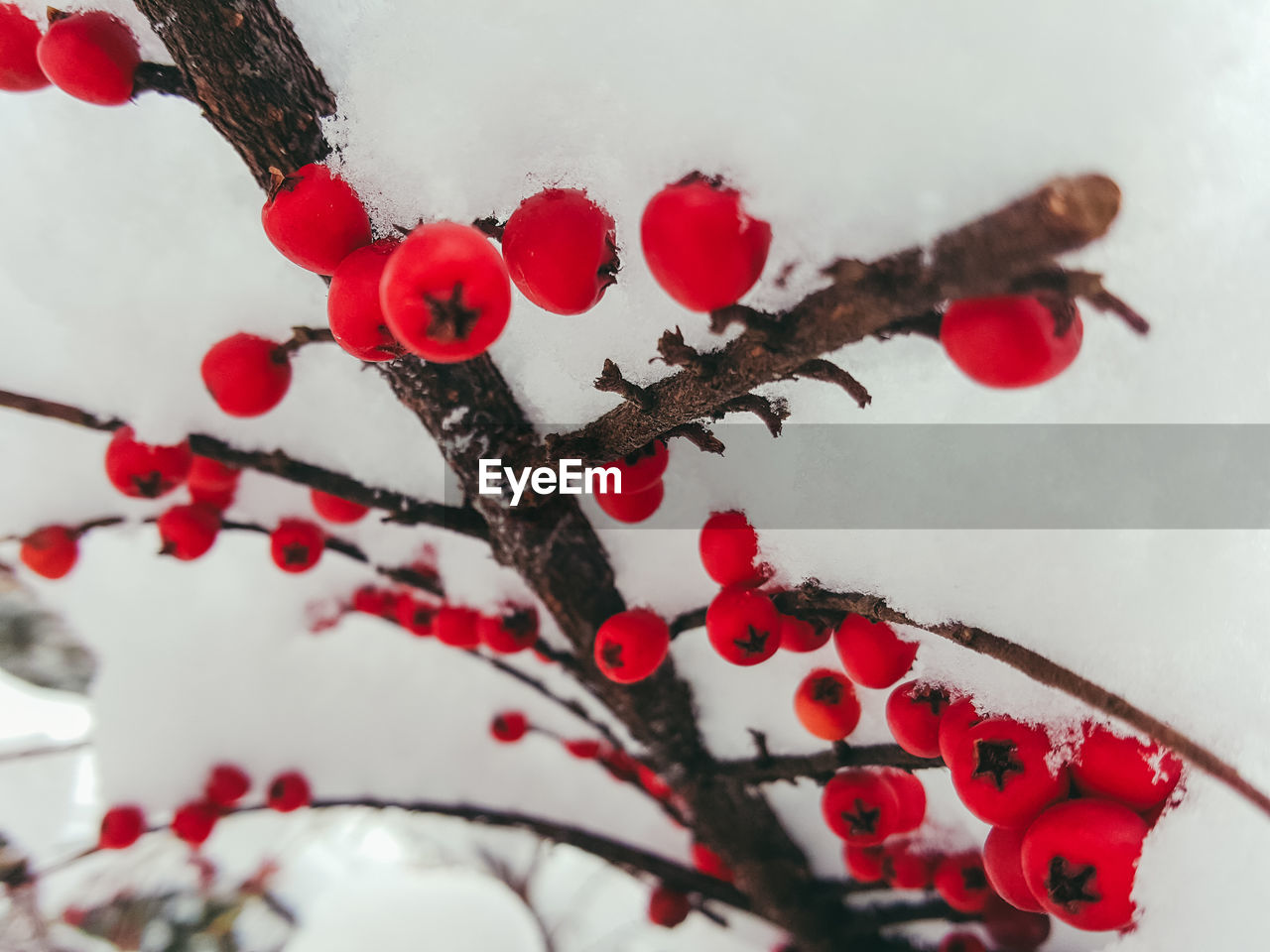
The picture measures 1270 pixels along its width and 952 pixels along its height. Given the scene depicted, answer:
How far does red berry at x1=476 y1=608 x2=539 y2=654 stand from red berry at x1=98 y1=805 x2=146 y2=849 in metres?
0.84

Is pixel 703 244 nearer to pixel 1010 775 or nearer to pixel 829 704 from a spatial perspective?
pixel 1010 775

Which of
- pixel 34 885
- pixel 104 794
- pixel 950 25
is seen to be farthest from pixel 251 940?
pixel 950 25

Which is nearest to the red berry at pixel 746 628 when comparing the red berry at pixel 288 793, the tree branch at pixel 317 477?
the tree branch at pixel 317 477

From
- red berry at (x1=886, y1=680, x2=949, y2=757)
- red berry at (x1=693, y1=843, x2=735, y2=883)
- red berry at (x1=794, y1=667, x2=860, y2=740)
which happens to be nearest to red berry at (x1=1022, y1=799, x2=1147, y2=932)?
red berry at (x1=886, y1=680, x2=949, y2=757)

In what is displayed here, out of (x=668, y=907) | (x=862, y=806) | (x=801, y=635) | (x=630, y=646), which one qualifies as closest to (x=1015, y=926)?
(x=862, y=806)

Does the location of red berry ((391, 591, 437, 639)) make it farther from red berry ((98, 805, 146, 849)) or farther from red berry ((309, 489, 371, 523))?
red berry ((98, 805, 146, 849))

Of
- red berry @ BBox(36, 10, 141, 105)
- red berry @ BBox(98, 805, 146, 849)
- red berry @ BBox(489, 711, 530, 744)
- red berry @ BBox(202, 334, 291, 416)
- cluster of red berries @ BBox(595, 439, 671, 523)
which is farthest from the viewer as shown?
red berry @ BBox(489, 711, 530, 744)

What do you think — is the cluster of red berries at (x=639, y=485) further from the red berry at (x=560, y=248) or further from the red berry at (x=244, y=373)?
the red berry at (x=244, y=373)

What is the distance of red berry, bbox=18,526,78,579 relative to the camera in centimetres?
112

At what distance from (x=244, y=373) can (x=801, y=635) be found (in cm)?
77

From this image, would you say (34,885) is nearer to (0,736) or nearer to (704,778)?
(0,736)

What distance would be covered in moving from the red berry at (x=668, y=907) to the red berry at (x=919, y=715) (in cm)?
82

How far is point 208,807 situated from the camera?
4.46ft

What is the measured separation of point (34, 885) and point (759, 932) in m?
1.63
